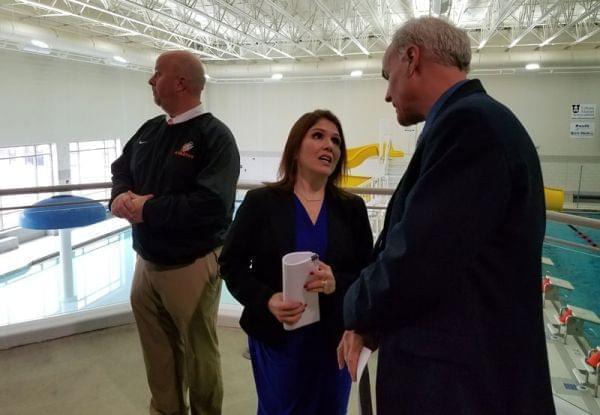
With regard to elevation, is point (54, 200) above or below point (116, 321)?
above

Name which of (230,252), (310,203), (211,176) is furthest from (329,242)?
(211,176)

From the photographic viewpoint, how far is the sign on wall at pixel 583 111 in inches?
501

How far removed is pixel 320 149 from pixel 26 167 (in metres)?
10.8

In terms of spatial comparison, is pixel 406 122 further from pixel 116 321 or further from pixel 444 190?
pixel 116 321

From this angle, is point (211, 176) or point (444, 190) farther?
point (211, 176)

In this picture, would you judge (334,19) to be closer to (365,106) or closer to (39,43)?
(39,43)

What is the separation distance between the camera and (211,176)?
1.57 m

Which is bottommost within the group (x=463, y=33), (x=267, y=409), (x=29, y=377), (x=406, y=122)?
(x=29, y=377)

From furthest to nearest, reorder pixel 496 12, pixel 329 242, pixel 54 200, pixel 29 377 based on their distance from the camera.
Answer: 1. pixel 496 12
2. pixel 54 200
3. pixel 29 377
4. pixel 329 242

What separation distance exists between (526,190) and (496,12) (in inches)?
417

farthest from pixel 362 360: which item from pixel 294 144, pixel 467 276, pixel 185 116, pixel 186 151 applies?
pixel 185 116

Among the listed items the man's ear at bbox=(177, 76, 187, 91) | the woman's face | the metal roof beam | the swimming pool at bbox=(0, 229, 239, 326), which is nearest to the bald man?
the man's ear at bbox=(177, 76, 187, 91)

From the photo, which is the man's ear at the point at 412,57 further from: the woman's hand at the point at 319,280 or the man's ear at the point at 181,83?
the man's ear at the point at 181,83

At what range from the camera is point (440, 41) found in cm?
87
